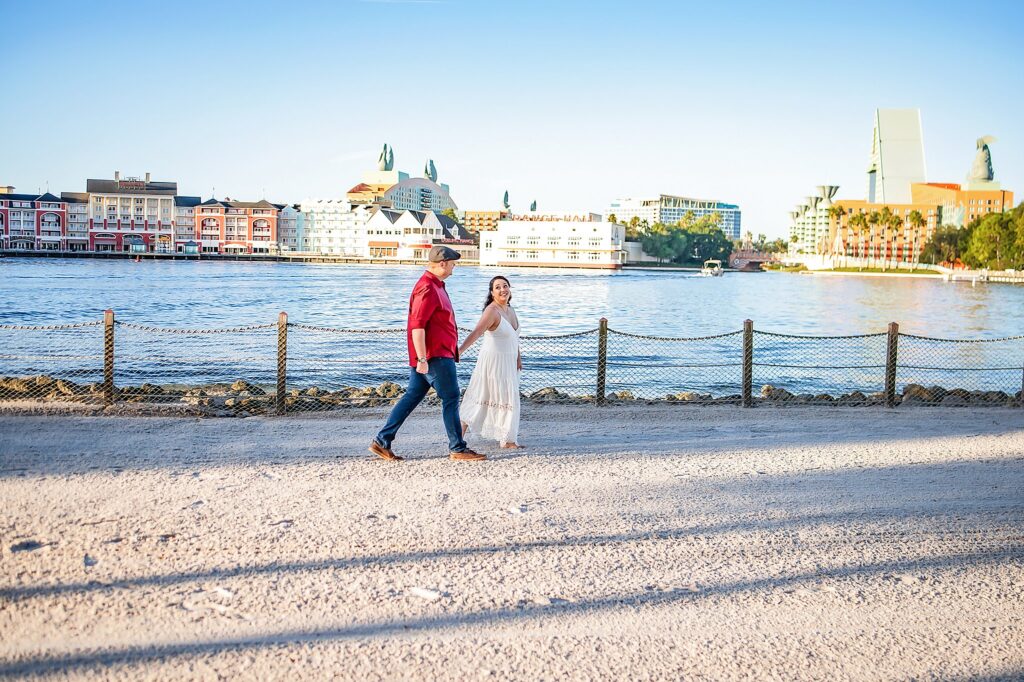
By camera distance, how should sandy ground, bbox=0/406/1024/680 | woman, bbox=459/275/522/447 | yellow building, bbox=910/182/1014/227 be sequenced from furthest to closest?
yellow building, bbox=910/182/1014/227 < woman, bbox=459/275/522/447 < sandy ground, bbox=0/406/1024/680

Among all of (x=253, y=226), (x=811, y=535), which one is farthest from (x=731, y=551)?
(x=253, y=226)

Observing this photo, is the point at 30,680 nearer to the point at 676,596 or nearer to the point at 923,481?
the point at 676,596

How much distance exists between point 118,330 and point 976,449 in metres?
26.2

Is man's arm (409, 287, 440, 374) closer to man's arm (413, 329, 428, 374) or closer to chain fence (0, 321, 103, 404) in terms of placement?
man's arm (413, 329, 428, 374)

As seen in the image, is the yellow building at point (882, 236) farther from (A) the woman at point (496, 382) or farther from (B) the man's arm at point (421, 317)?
(B) the man's arm at point (421, 317)

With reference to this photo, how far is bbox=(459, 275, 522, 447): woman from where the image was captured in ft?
25.2

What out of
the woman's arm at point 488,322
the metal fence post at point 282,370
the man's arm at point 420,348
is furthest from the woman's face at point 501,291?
the metal fence post at point 282,370

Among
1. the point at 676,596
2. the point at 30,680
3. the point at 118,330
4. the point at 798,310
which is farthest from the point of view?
the point at 798,310

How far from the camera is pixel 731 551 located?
5.23 m

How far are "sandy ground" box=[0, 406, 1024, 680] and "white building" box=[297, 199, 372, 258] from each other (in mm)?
159081

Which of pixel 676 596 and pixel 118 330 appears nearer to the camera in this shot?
pixel 676 596

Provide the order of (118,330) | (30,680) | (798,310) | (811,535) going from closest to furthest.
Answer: (30,680)
(811,535)
(118,330)
(798,310)

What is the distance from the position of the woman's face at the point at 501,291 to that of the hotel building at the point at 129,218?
15988 cm

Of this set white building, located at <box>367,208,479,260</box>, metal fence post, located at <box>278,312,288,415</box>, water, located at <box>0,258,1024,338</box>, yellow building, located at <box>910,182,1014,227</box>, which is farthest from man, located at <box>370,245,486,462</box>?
yellow building, located at <box>910,182,1014,227</box>
